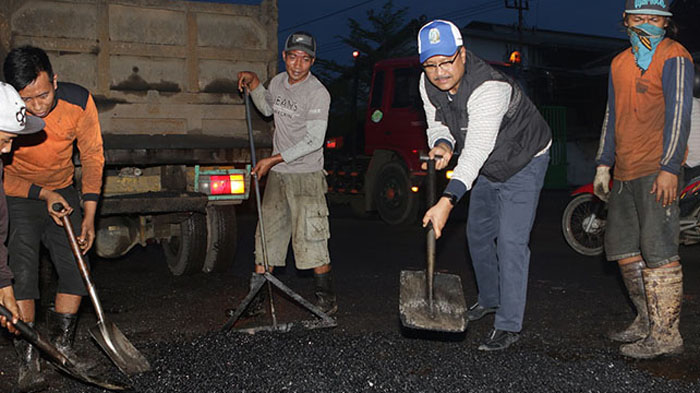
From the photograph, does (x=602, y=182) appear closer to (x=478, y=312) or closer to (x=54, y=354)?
(x=478, y=312)

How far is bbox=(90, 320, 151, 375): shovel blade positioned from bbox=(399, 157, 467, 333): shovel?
1526mm

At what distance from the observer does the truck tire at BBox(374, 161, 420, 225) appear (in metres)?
11.2

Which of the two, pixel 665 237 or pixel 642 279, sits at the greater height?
pixel 665 237

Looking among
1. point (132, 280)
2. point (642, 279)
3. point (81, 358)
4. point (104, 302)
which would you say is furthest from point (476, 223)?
point (132, 280)

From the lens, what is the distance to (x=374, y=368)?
3.91 meters

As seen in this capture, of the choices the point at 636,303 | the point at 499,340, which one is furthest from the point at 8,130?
the point at 636,303

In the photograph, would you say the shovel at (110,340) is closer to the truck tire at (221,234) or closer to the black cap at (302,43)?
the black cap at (302,43)

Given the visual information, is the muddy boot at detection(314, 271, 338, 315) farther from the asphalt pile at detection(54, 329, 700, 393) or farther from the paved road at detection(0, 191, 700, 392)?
the asphalt pile at detection(54, 329, 700, 393)

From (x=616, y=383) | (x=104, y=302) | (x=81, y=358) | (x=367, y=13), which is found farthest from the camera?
(x=367, y=13)

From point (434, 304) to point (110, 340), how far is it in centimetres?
189

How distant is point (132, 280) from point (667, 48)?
17.7 ft

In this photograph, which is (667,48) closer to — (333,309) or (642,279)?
(642,279)

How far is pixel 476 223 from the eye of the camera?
4625mm

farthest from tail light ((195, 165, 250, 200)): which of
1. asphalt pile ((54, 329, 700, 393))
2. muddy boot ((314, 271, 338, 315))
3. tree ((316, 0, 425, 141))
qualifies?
tree ((316, 0, 425, 141))
